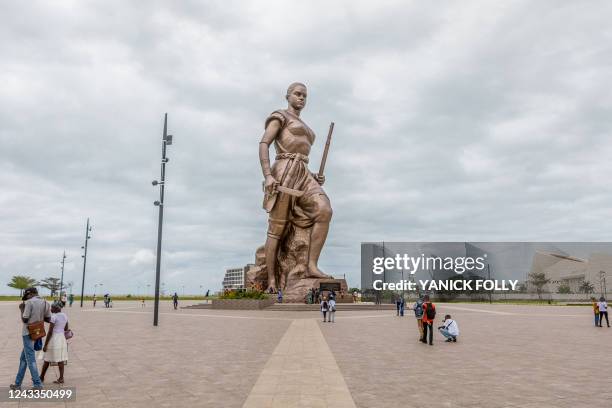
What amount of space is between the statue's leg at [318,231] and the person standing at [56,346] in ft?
83.1

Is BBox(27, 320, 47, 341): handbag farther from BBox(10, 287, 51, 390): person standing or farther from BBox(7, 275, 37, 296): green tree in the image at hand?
BBox(7, 275, 37, 296): green tree

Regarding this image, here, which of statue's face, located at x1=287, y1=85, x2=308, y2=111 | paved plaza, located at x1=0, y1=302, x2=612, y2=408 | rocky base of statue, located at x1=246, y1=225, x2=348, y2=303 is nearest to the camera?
paved plaza, located at x1=0, y1=302, x2=612, y2=408

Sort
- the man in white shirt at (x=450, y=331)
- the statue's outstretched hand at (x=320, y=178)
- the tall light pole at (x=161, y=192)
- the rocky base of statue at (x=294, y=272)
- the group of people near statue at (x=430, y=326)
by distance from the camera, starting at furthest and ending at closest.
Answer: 1. the statue's outstretched hand at (x=320, y=178)
2. the rocky base of statue at (x=294, y=272)
3. the tall light pole at (x=161, y=192)
4. the man in white shirt at (x=450, y=331)
5. the group of people near statue at (x=430, y=326)

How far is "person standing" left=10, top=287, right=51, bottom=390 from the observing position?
655 cm

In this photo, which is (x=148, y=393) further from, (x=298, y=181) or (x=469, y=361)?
(x=298, y=181)

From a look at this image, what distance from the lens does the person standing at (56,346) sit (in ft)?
23.2

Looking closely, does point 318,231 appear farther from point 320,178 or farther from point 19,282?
point 19,282

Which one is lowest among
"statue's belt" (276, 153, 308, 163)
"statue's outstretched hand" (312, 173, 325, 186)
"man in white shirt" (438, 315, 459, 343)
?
"man in white shirt" (438, 315, 459, 343)

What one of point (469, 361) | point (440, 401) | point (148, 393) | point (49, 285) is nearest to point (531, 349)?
Answer: point (469, 361)

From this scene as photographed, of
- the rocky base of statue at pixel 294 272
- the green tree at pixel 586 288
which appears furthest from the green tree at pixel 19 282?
the green tree at pixel 586 288

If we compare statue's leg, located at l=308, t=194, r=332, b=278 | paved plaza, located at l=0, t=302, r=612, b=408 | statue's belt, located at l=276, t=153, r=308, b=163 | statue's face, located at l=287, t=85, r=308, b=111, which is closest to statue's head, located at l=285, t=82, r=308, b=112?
statue's face, located at l=287, t=85, r=308, b=111

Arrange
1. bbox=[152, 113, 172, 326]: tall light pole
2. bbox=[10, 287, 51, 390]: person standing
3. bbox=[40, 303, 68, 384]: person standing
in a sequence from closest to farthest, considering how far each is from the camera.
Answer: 1. bbox=[10, 287, 51, 390]: person standing
2. bbox=[40, 303, 68, 384]: person standing
3. bbox=[152, 113, 172, 326]: tall light pole

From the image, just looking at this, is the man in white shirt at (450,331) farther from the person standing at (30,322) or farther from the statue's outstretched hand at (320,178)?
the statue's outstretched hand at (320,178)

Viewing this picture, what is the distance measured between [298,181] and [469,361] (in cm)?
2391
